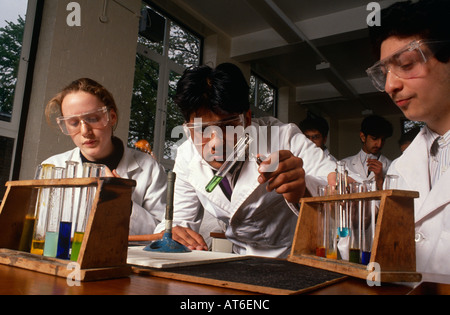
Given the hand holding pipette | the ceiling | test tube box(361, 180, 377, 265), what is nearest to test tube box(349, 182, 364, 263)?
test tube box(361, 180, 377, 265)

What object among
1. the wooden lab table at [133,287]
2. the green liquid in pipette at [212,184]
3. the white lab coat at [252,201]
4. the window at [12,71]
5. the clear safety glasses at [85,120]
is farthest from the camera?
the window at [12,71]

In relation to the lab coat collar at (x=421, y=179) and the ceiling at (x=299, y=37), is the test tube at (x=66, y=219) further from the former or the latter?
the ceiling at (x=299, y=37)

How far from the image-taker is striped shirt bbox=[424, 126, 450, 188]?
151cm

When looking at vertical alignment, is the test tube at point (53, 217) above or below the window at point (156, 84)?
below

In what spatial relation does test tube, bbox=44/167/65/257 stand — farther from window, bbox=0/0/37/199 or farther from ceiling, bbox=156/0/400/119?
ceiling, bbox=156/0/400/119

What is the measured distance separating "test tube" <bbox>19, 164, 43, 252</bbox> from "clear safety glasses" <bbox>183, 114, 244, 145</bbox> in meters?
0.78

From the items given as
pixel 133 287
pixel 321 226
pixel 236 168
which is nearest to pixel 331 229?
pixel 321 226

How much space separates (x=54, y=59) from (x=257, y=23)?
3.91 metres

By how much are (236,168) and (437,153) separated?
0.96 metres

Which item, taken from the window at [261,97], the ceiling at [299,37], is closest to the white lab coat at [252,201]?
the ceiling at [299,37]

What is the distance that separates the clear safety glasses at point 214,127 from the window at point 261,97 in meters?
6.53

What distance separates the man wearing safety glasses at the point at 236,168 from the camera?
5.14 feet
